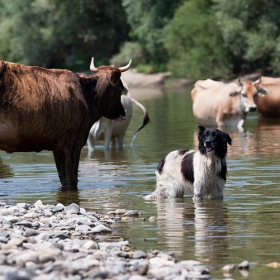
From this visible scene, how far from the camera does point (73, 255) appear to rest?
739 centimetres

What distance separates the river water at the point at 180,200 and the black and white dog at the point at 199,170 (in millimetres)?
165

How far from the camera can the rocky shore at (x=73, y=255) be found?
22.2 feet

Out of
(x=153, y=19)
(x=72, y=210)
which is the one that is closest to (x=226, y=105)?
(x=72, y=210)

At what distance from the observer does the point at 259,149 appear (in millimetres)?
16844

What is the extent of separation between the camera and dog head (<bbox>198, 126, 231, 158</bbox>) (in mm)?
10688

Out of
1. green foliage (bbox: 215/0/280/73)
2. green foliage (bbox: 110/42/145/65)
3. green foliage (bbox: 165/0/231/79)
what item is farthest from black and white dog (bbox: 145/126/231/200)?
green foliage (bbox: 110/42/145/65)

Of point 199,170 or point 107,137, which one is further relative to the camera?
point 107,137

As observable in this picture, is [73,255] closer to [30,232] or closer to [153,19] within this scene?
[30,232]

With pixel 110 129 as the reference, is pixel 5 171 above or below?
below

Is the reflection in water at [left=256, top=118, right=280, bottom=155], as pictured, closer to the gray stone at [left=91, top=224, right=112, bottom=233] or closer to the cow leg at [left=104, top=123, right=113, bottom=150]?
the cow leg at [left=104, top=123, right=113, bottom=150]

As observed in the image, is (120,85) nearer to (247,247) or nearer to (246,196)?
(246,196)

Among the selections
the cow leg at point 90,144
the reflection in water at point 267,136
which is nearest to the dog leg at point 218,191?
the reflection in water at point 267,136

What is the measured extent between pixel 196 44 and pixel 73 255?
137ft

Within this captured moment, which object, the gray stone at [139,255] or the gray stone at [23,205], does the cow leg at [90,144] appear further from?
the gray stone at [139,255]
